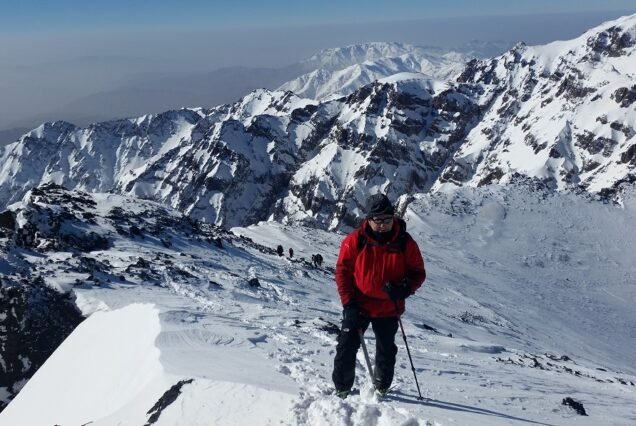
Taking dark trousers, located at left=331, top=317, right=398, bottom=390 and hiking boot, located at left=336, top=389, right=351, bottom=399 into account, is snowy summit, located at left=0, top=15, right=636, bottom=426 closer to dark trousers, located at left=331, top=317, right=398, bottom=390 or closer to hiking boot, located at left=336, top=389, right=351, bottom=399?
hiking boot, located at left=336, top=389, right=351, bottom=399

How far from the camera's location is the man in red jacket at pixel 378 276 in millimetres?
8469

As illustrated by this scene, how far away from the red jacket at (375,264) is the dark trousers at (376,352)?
48cm

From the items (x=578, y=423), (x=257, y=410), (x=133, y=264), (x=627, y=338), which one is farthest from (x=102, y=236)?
(x=627, y=338)

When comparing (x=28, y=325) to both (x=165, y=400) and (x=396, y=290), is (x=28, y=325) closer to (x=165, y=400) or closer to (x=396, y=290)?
(x=165, y=400)

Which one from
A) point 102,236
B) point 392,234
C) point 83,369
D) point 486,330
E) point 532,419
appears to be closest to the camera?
point 392,234

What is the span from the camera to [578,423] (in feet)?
32.3

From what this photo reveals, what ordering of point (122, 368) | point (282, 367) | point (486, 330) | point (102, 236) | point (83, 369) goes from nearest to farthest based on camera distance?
point (282, 367) < point (122, 368) < point (83, 369) < point (486, 330) < point (102, 236)

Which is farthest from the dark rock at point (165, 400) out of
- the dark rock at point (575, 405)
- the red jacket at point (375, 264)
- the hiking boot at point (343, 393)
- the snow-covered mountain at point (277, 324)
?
the dark rock at point (575, 405)

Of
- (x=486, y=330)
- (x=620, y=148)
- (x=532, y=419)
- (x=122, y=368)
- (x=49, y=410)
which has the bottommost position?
(x=620, y=148)

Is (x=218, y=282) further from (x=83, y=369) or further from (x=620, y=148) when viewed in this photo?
(x=620, y=148)

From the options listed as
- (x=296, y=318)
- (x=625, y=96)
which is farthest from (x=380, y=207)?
(x=625, y=96)

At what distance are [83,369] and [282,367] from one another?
636 centimetres

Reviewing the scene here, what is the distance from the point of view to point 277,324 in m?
18.1

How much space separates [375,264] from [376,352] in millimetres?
1673
